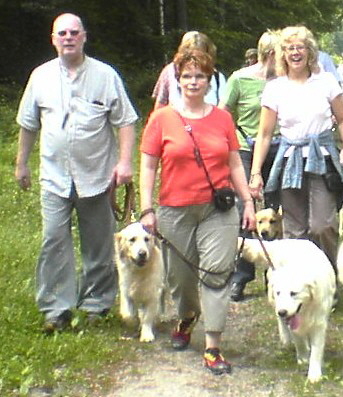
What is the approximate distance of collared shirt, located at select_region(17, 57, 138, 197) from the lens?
6.53m

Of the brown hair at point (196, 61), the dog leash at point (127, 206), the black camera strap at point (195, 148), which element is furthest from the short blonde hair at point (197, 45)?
the dog leash at point (127, 206)

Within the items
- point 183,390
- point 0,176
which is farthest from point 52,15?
point 183,390

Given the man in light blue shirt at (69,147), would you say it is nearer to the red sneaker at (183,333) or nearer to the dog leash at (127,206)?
the dog leash at (127,206)

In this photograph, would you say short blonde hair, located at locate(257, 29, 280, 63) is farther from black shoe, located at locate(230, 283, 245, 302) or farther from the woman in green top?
black shoe, located at locate(230, 283, 245, 302)

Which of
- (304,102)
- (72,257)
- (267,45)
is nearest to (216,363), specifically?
(72,257)

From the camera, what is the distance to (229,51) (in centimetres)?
2862

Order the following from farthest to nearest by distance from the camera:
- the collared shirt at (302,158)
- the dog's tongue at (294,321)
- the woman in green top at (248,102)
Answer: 1. the woman in green top at (248,102)
2. the collared shirt at (302,158)
3. the dog's tongue at (294,321)

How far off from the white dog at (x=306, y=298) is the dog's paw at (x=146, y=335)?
1075mm

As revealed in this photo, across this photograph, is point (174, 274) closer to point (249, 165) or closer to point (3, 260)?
point (249, 165)

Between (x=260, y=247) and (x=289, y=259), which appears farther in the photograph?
(x=260, y=247)

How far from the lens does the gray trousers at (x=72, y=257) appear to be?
6668 millimetres

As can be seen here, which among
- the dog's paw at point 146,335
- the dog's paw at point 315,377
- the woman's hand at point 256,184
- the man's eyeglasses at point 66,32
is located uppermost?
the man's eyeglasses at point 66,32

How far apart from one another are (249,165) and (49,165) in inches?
80.3

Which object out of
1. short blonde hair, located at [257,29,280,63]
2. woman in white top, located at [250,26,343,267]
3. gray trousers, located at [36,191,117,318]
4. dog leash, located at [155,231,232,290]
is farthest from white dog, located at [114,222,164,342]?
short blonde hair, located at [257,29,280,63]
